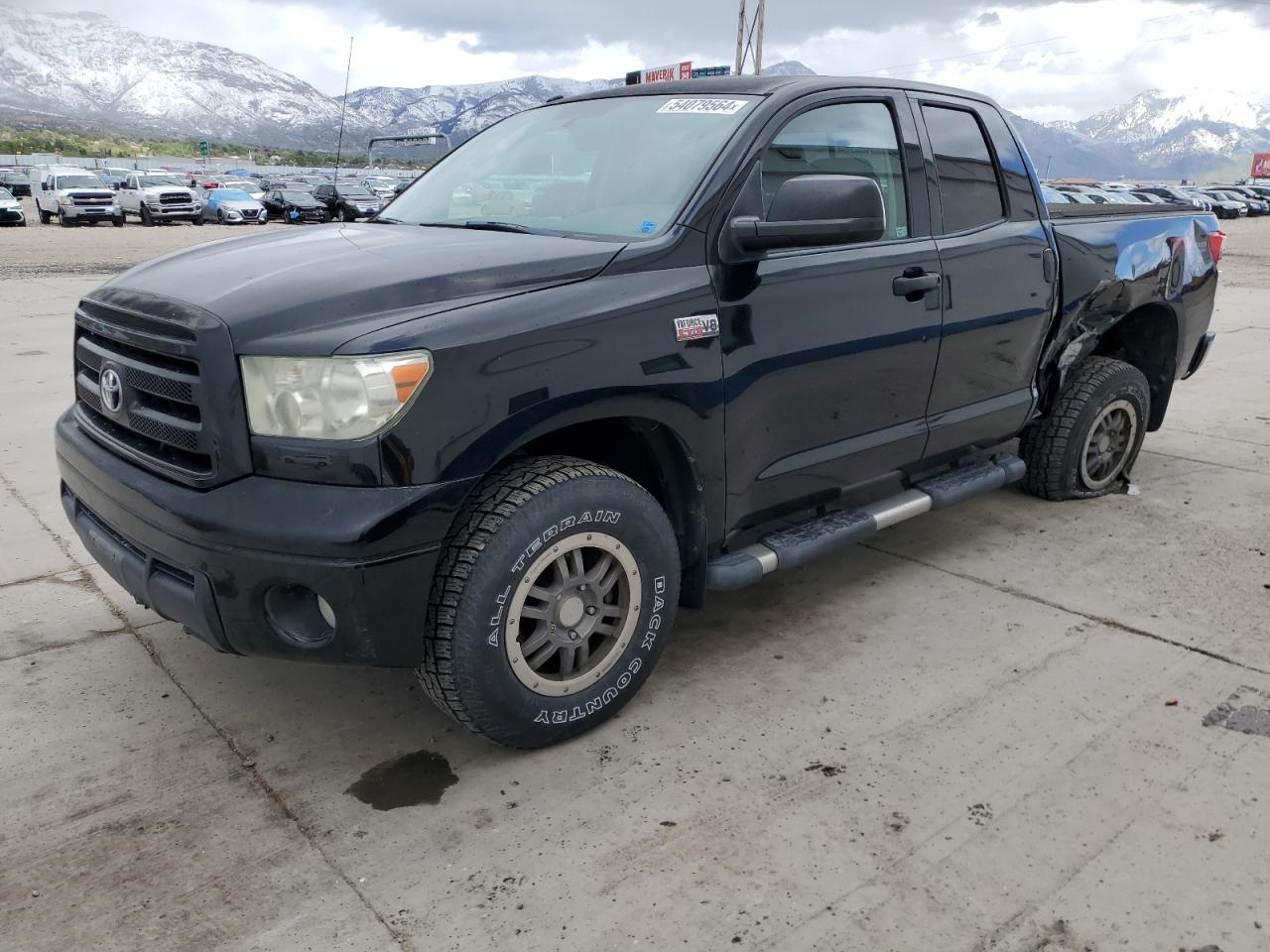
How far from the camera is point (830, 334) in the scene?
327 centimetres

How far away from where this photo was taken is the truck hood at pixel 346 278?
2.46 metres

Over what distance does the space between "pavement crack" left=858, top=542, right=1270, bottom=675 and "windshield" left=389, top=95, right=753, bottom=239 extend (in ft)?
6.66

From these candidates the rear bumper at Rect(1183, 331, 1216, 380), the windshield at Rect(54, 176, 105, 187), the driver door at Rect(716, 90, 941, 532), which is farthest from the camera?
the windshield at Rect(54, 176, 105, 187)

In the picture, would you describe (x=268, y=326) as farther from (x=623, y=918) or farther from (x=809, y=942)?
(x=809, y=942)

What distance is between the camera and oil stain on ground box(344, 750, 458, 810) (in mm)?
2680

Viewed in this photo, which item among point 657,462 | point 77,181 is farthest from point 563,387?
point 77,181

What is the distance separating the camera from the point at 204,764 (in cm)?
282

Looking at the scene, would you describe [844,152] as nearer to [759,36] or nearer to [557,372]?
[557,372]

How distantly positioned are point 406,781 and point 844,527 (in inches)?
65.1

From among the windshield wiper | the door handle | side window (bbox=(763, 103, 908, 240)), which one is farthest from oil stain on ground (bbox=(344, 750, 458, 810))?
the door handle

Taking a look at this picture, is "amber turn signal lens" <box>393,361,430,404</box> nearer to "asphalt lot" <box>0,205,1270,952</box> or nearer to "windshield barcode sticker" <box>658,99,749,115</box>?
"asphalt lot" <box>0,205,1270,952</box>

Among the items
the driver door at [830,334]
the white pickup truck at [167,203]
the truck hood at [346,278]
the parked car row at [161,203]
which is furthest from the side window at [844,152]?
the white pickup truck at [167,203]

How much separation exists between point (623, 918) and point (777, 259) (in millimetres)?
1910

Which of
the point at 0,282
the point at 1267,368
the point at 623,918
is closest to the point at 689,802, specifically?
the point at 623,918
